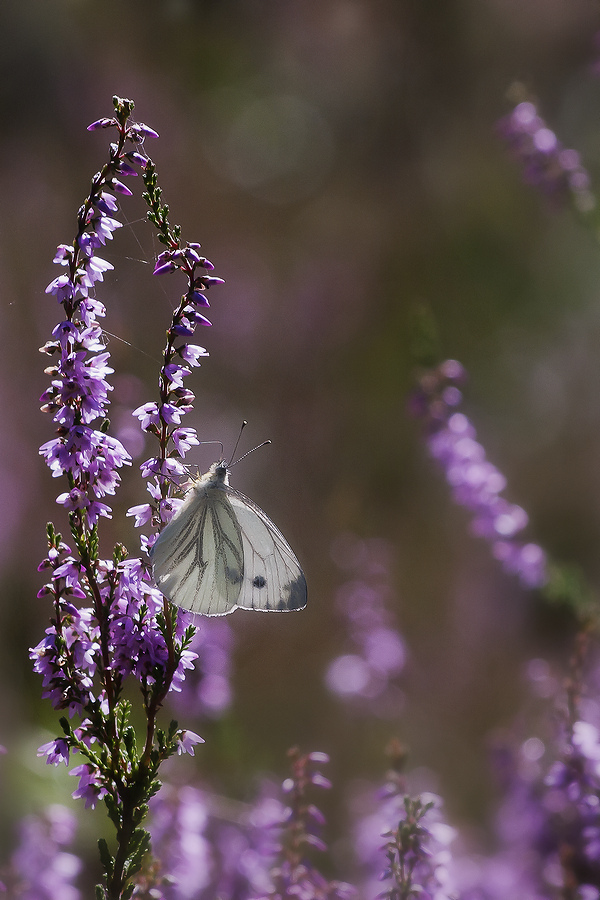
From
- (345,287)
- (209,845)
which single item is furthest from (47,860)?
(345,287)

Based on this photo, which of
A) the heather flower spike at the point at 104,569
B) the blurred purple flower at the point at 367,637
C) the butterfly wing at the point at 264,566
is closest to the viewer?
the heather flower spike at the point at 104,569

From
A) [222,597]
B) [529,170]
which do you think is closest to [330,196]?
[529,170]

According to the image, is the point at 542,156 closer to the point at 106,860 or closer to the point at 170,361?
the point at 170,361

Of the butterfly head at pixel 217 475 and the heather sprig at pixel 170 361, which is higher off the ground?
the butterfly head at pixel 217 475

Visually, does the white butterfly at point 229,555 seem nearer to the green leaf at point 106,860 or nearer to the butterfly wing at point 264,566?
the butterfly wing at point 264,566

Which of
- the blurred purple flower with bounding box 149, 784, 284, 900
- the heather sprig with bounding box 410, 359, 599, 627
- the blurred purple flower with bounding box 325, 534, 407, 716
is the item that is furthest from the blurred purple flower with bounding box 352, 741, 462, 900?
the blurred purple flower with bounding box 325, 534, 407, 716

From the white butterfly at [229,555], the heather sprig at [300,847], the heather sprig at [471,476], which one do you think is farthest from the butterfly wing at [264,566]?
the heather sprig at [471,476]

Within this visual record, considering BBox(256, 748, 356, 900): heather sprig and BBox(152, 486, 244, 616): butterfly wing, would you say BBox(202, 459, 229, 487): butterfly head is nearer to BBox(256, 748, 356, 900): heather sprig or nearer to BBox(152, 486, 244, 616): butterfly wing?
BBox(152, 486, 244, 616): butterfly wing
